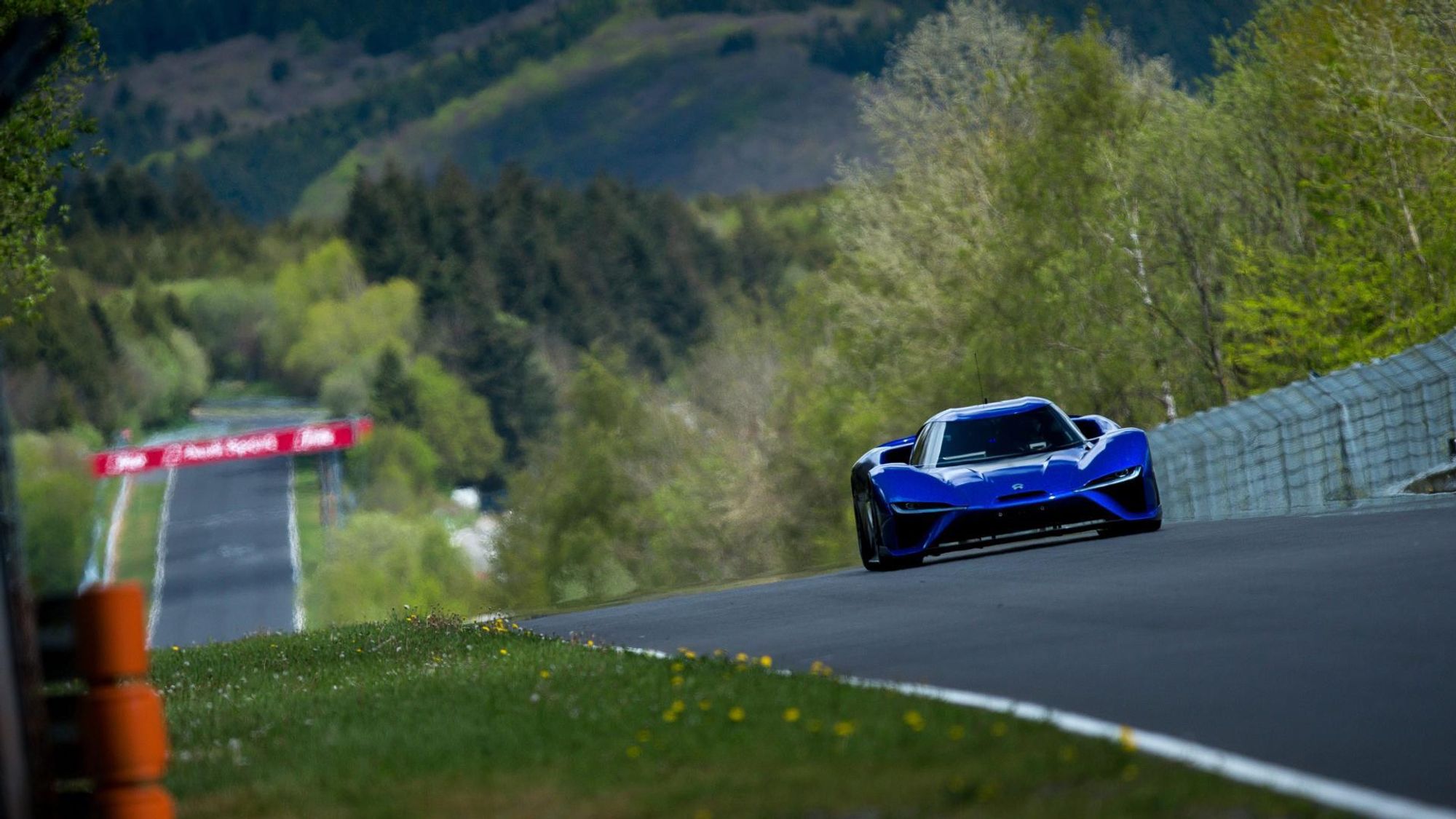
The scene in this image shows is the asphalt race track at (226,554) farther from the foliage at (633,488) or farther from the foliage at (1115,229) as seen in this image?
the foliage at (1115,229)

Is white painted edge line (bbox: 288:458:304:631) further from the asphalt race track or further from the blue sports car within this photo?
the blue sports car

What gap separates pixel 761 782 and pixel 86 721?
2281mm

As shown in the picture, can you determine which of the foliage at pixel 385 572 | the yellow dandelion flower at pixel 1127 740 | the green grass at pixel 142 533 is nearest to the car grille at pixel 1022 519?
the yellow dandelion flower at pixel 1127 740

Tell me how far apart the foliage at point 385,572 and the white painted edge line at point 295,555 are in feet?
6.05

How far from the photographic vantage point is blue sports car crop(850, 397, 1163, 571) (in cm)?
1819

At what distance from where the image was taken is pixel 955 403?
5650 cm

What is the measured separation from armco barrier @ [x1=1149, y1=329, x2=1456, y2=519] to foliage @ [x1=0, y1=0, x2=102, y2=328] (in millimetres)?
14729

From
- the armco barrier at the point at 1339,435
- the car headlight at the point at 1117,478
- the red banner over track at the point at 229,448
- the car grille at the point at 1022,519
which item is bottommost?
the red banner over track at the point at 229,448

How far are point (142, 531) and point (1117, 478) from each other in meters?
141

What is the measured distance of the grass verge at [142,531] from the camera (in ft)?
448

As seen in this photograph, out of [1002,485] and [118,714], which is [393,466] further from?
[118,714]

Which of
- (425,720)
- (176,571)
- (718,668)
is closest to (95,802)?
(425,720)

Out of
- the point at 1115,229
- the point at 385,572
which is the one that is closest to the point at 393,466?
the point at 385,572

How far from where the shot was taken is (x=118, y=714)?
293 inches
